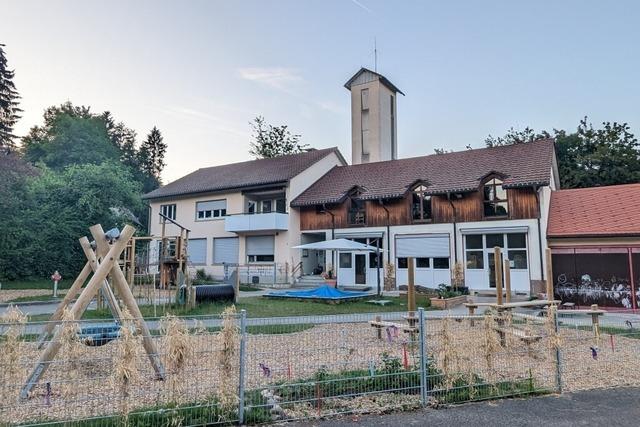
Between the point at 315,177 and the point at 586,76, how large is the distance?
54.7ft

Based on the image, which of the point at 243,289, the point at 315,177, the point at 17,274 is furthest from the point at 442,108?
the point at 17,274

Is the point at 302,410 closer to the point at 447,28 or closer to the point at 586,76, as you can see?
the point at 447,28

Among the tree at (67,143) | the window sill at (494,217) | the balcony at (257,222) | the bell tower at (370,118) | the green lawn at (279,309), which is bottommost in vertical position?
the green lawn at (279,309)

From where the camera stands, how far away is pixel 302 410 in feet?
15.0

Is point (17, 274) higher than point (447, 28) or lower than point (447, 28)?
lower

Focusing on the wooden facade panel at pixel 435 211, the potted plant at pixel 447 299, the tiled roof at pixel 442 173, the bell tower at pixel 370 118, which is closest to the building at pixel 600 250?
the wooden facade panel at pixel 435 211

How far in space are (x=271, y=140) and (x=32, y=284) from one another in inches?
1128

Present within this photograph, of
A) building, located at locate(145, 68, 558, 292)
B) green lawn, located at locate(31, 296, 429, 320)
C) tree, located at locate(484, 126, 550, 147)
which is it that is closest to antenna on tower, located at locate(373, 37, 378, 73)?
building, located at locate(145, 68, 558, 292)

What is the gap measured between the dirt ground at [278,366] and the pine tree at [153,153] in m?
68.2

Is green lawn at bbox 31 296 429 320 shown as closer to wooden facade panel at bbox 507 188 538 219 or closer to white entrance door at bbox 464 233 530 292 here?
white entrance door at bbox 464 233 530 292

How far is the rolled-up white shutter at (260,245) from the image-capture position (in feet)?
88.5

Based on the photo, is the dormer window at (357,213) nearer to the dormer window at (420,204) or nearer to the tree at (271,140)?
the dormer window at (420,204)

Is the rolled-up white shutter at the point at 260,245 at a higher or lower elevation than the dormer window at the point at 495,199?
lower

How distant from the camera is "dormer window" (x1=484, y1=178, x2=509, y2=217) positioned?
20.2 meters
